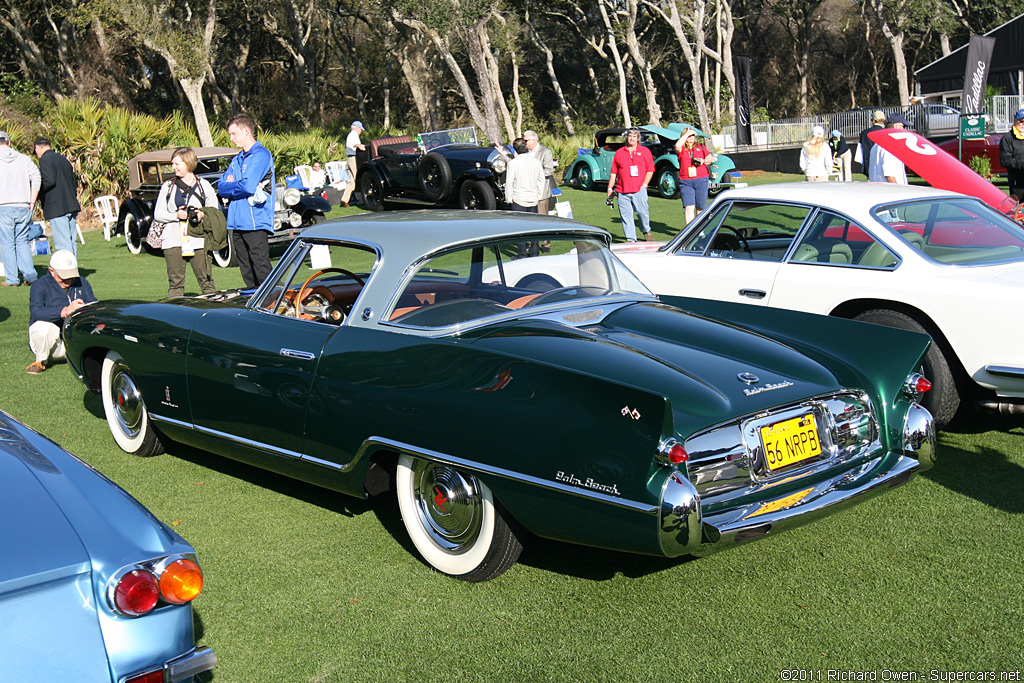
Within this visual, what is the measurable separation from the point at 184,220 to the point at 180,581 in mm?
6765

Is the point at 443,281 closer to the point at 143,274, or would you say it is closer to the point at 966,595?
the point at 966,595

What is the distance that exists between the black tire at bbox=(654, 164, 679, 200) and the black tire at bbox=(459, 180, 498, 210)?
527 centimetres

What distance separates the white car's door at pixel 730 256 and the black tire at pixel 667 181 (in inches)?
515

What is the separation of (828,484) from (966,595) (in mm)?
643

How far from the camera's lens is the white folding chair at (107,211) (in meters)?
16.7

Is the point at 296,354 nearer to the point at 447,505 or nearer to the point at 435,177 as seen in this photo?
the point at 447,505

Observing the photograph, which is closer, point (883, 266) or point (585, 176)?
point (883, 266)

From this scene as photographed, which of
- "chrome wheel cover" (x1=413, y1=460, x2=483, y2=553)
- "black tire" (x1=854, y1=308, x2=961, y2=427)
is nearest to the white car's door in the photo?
"black tire" (x1=854, y1=308, x2=961, y2=427)

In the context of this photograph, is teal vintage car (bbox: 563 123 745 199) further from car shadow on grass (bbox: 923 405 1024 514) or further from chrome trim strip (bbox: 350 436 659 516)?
chrome trim strip (bbox: 350 436 659 516)

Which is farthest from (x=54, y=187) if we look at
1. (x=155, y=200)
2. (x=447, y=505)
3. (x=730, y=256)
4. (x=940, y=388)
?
(x=940, y=388)

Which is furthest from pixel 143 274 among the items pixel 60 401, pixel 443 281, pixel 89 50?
pixel 89 50

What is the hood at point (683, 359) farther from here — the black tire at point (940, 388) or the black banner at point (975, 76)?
the black banner at point (975, 76)

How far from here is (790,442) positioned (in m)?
3.44

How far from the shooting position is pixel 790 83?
59.6 meters
